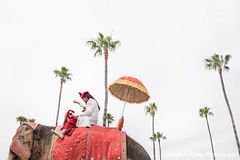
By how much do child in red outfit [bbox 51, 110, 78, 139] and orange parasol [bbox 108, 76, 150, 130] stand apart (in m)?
1.44

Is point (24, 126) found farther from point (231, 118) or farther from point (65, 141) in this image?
point (231, 118)

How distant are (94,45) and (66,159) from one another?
2711 cm

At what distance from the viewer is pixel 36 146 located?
6.92 meters

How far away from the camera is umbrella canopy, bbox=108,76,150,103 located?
296 inches

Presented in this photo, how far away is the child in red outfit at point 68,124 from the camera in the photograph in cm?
684

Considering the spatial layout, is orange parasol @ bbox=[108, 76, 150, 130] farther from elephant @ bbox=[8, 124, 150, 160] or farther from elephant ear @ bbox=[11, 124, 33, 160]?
elephant ear @ bbox=[11, 124, 33, 160]

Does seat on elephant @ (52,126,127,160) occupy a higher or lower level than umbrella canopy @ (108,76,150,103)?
lower

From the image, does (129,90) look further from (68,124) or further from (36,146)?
(36,146)

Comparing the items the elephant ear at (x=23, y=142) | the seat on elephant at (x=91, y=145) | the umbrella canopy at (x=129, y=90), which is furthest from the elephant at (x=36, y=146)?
the umbrella canopy at (x=129, y=90)

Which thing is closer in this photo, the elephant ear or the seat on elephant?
the seat on elephant

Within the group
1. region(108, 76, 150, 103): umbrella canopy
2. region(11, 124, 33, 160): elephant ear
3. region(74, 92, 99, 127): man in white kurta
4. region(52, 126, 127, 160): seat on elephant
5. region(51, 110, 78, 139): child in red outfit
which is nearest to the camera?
region(52, 126, 127, 160): seat on elephant

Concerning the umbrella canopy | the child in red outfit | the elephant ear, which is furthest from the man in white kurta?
the elephant ear

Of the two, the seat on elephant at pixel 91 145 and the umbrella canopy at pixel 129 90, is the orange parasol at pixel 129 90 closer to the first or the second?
the umbrella canopy at pixel 129 90

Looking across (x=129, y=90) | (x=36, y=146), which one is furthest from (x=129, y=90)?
(x=36, y=146)
